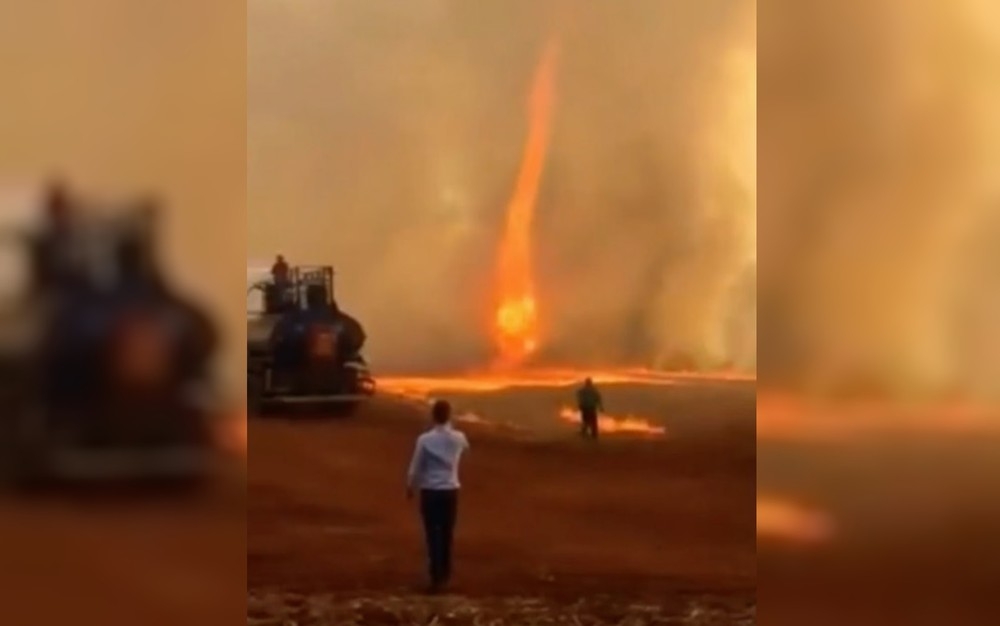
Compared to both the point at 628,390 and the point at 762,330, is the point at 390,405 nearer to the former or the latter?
the point at 628,390

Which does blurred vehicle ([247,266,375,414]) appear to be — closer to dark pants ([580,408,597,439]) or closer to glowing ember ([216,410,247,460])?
glowing ember ([216,410,247,460])

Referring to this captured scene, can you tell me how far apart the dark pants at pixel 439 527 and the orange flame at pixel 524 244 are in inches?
16.2

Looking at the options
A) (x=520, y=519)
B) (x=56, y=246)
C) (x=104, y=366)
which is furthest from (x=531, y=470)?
(x=56, y=246)

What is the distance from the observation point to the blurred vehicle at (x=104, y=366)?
3873 millimetres

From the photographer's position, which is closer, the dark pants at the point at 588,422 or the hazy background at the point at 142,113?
the hazy background at the point at 142,113

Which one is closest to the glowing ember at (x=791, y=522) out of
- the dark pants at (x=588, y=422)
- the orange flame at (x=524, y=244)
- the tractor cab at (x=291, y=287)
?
the dark pants at (x=588, y=422)

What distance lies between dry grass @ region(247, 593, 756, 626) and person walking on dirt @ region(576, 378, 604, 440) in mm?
467

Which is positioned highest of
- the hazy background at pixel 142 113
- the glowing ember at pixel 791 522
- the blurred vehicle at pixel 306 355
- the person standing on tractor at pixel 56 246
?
the hazy background at pixel 142 113

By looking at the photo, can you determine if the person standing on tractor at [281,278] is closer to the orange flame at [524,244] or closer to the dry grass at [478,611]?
the orange flame at [524,244]

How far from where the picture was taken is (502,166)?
12.9 feet

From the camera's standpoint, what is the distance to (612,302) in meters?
3.97

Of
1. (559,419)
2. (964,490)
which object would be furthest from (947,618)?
(559,419)

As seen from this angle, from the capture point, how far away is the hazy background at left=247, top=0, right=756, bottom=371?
3.90 m

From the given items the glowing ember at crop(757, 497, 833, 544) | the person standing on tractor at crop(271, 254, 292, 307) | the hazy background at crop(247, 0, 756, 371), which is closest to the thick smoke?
the hazy background at crop(247, 0, 756, 371)
